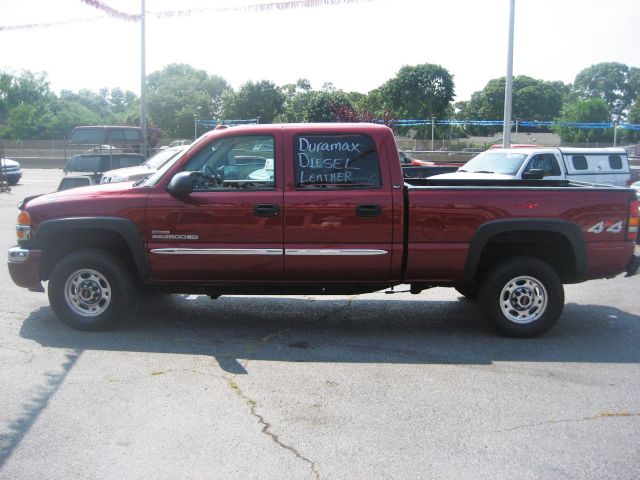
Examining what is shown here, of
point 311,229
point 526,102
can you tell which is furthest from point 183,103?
point 311,229

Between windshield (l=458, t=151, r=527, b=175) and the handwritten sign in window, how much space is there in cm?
817

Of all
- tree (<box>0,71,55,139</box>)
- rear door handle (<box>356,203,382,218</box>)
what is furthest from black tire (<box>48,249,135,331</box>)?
tree (<box>0,71,55,139</box>)

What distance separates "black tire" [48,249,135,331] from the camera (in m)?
6.36

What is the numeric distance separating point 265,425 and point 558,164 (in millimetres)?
11344

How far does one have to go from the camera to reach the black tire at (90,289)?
636 cm

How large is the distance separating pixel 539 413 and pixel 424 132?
2427 inches

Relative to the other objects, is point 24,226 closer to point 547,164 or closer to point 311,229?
point 311,229

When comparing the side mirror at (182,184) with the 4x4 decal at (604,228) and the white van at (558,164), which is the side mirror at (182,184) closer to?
the 4x4 decal at (604,228)

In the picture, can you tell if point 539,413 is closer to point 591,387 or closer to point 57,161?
point 591,387

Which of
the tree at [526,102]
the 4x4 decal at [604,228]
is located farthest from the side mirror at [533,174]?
the tree at [526,102]

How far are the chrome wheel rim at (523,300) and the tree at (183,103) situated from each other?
66.6 metres

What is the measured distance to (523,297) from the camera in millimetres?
6387

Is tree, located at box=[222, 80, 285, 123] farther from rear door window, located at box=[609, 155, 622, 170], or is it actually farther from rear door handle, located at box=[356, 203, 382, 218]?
rear door handle, located at box=[356, 203, 382, 218]

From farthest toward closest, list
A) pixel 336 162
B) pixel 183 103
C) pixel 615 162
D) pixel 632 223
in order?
pixel 183 103
pixel 615 162
pixel 632 223
pixel 336 162
